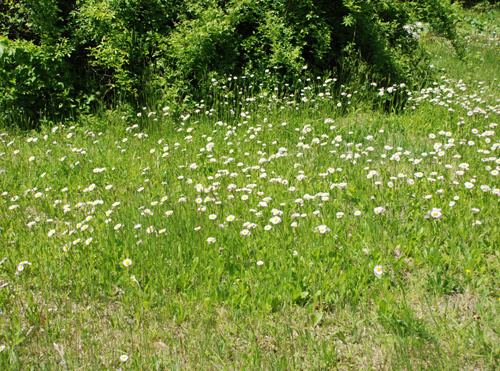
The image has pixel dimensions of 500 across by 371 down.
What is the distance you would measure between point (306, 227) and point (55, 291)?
177 centimetres

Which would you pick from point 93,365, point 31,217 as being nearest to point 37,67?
point 31,217

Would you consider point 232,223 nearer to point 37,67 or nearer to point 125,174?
point 125,174

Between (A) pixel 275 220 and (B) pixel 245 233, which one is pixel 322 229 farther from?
(B) pixel 245 233

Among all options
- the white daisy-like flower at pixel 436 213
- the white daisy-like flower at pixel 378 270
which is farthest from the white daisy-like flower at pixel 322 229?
the white daisy-like flower at pixel 436 213

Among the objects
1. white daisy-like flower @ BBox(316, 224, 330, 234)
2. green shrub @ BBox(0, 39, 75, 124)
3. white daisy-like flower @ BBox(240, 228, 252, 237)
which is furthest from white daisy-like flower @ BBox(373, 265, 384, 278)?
green shrub @ BBox(0, 39, 75, 124)

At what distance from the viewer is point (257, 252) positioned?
381cm

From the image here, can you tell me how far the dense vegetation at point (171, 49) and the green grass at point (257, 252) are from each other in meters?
1.32

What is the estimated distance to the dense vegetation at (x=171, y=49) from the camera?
272 inches

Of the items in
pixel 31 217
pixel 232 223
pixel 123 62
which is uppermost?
pixel 123 62

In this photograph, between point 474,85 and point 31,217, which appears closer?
point 31,217

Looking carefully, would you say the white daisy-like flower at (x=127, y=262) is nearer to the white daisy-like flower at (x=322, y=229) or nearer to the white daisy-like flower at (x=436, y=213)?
the white daisy-like flower at (x=322, y=229)

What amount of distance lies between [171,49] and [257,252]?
399 centimetres

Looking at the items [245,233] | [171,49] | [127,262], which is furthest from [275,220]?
[171,49]

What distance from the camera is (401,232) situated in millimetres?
3980
